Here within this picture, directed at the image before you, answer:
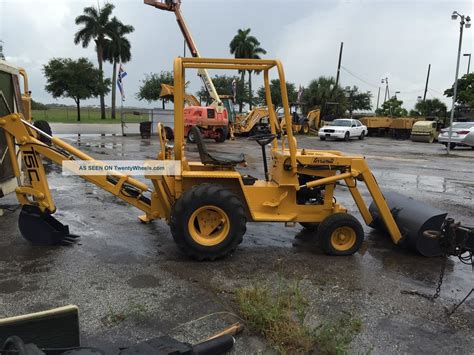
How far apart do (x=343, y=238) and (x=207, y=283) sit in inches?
76.9

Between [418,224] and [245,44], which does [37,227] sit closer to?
[418,224]

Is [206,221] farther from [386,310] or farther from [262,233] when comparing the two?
[386,310]

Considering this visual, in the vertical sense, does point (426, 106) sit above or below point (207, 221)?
above

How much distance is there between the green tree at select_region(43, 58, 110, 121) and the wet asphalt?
4450cm

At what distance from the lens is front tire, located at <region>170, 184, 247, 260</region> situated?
15.9 ft

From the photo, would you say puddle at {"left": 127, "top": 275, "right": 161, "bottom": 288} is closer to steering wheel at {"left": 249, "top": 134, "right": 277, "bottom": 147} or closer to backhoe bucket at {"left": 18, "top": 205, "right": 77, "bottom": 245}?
backhoe bucket at {"left": 18, "top": 205, "right": 77, "bottom": 245}

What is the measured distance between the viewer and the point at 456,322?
12.6ft

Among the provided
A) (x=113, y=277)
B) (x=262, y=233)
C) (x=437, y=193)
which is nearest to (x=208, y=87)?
(x=437, y=193)

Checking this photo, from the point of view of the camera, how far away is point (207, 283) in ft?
14.5

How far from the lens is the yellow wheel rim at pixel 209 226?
4.95 meters

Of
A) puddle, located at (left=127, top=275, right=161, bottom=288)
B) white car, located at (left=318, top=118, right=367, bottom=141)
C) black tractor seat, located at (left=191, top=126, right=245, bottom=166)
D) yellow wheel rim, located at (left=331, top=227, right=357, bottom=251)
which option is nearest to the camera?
puddle, located at (left=127, top=275, right=161, bottom=288)

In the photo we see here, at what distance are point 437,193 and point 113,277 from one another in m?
8.37

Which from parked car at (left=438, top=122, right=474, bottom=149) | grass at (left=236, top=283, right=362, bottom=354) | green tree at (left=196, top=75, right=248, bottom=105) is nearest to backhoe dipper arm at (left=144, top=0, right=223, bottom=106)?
parked car at (left=438, top=122, right=474, bottom=149)

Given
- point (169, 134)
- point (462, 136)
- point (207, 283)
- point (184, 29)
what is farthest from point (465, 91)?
point (207, 283)
